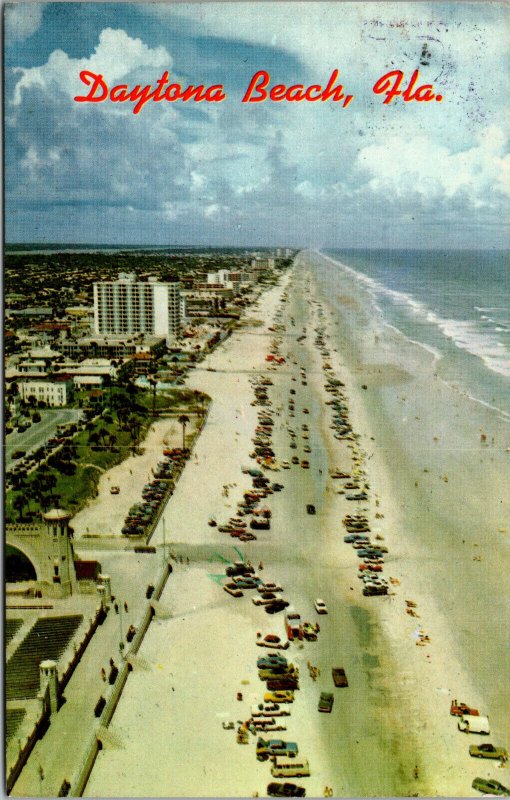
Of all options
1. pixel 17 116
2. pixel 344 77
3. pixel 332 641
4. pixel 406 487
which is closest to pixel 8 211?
pixel 17 116

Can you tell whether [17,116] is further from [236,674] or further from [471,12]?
[236,674]

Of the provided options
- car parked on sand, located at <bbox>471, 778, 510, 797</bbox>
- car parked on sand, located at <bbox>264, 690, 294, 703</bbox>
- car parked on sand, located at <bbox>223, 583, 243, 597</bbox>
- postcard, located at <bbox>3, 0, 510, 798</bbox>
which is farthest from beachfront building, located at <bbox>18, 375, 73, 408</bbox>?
car parked on sand, located at <bbox>471, 778, 510, 797</bbox>

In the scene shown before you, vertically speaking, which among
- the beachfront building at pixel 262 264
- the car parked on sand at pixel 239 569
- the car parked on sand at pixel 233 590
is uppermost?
the beachfront building at pixel 262 264

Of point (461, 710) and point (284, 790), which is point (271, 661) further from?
point (461, 710)

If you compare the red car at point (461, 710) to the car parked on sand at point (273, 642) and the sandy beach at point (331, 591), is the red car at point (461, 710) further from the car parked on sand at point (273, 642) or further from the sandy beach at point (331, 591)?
the car parked on sand at point (273, 642)

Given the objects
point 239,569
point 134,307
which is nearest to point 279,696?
point 239,569

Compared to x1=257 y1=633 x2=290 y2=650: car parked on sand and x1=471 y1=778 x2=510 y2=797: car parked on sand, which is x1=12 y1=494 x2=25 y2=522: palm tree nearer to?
x1=257 y1=633 x2=290 y2=650: car parked on sand

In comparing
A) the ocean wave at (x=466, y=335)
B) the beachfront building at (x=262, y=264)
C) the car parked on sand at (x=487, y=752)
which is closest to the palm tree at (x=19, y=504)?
the beachfront building at (x=262, y=264)
